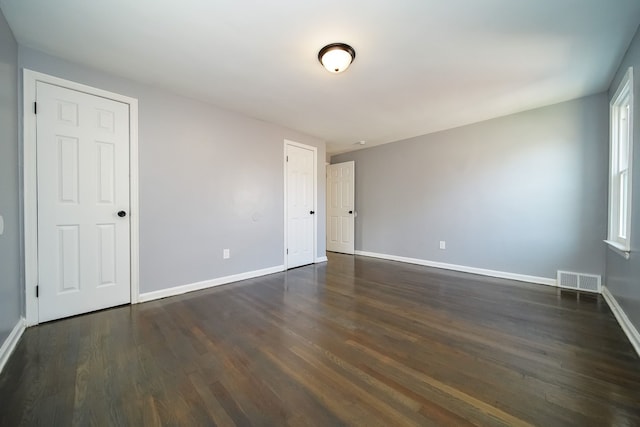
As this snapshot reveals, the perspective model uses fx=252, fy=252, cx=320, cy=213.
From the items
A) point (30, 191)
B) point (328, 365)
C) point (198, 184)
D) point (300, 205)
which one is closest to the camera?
point (328, 365)

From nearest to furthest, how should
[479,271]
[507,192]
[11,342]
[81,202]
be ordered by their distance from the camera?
[11,342] → [81,202] → [507,192] → [479,271]

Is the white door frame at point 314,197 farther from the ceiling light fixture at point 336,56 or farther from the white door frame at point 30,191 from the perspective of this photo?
the white door frame at point 30,191

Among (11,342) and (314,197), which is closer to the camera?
(11,342)

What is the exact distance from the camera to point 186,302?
2.64 m

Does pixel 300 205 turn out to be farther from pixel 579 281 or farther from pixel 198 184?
pixel 579 281

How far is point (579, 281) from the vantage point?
304cm

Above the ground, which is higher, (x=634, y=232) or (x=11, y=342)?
(x=634, y=232)

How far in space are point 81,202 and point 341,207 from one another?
4.33m

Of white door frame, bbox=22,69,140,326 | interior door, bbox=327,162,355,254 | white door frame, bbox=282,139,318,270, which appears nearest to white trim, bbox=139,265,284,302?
white door frame, bbox=282,139,318,270

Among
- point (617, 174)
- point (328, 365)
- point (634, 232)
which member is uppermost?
point (617, 174)

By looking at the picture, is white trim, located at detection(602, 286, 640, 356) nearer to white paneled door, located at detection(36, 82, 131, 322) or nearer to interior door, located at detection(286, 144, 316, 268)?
interior door, located at detection(286, 144, 316, 268)

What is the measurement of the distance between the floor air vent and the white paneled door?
16.5ft

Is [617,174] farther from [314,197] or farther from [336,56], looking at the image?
[314,197]

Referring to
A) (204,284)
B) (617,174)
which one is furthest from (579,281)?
(204,284)
